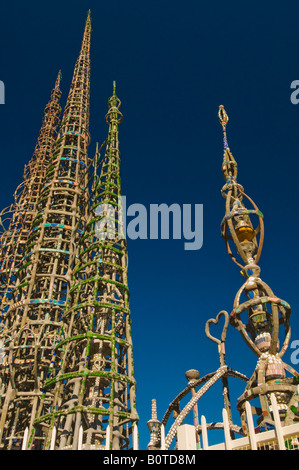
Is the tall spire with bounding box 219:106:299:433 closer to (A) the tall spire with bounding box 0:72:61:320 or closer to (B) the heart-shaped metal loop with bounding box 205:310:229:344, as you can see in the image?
(B) the heart-shaped metal loop with bounding box 205:310:229:344

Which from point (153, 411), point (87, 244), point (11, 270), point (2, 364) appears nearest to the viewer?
point (153, 411)

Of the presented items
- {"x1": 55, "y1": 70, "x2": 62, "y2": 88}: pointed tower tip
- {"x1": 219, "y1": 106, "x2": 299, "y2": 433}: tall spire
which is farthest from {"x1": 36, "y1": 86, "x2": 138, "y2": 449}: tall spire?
{"x1": 55, "y1": 70, "x2": 62, "y2": 88}: pointed tower tip

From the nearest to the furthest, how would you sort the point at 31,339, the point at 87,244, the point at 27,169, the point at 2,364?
the point at 2,364 < the point at 31,339 < the point at 87,244 < the point at 27,169

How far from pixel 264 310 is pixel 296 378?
389 centimetres

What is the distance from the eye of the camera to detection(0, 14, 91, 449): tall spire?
26953 mm

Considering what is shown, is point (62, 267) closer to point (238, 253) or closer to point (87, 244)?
point (87, 244)

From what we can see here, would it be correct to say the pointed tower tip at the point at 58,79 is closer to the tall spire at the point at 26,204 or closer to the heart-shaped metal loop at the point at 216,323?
the tall spire at the point at 26,204

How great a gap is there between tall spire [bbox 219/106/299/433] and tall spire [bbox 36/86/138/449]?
6689 mm

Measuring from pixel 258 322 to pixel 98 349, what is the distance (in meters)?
10.0

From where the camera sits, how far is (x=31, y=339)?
30.0 m

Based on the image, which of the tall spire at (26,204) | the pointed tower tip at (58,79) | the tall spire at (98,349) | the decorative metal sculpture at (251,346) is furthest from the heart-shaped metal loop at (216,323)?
the pointed tower tip at (58,79)

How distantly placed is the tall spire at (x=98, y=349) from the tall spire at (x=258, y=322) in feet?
21.9

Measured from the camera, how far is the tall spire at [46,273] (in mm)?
26953

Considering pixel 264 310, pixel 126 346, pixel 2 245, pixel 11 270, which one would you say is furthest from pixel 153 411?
pixel 2 245
